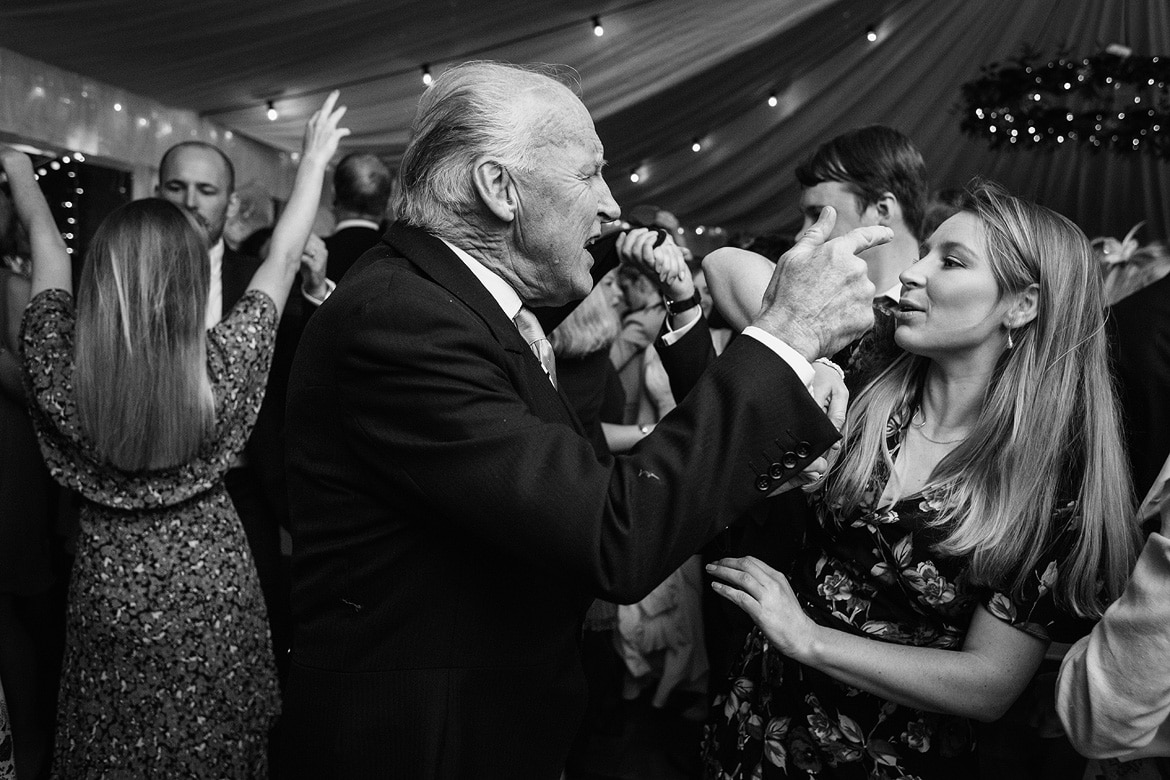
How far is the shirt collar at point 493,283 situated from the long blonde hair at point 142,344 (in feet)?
3.46

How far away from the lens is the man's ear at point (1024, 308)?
1576 millimetres

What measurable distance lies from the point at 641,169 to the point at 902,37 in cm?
282

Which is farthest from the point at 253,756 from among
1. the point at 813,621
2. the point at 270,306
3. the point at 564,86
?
the point at 564,86

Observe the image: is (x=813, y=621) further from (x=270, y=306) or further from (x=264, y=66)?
(x=264, y=66)

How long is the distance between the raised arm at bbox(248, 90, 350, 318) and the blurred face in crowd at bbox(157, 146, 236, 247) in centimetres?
68

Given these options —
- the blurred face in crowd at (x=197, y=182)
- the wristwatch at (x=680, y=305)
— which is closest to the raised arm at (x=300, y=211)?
the blurred face in crowd at (x=197, y=182)

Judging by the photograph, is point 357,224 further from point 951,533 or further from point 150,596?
point 951,533

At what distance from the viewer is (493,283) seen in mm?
1248

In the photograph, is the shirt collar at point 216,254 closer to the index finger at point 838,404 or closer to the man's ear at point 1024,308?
the index finger at point 838,404

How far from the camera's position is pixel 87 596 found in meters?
2.09

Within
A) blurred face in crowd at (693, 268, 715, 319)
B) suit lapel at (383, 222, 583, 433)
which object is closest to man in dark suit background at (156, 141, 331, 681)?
suit lapel at (383, 222, 583, 433)

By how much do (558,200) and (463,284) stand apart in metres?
0.18

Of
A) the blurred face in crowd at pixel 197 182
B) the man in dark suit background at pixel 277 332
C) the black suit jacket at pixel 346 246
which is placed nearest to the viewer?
the man in dark suit background at pixel 277 332

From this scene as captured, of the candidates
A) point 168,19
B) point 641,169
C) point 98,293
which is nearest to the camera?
point 98,293
